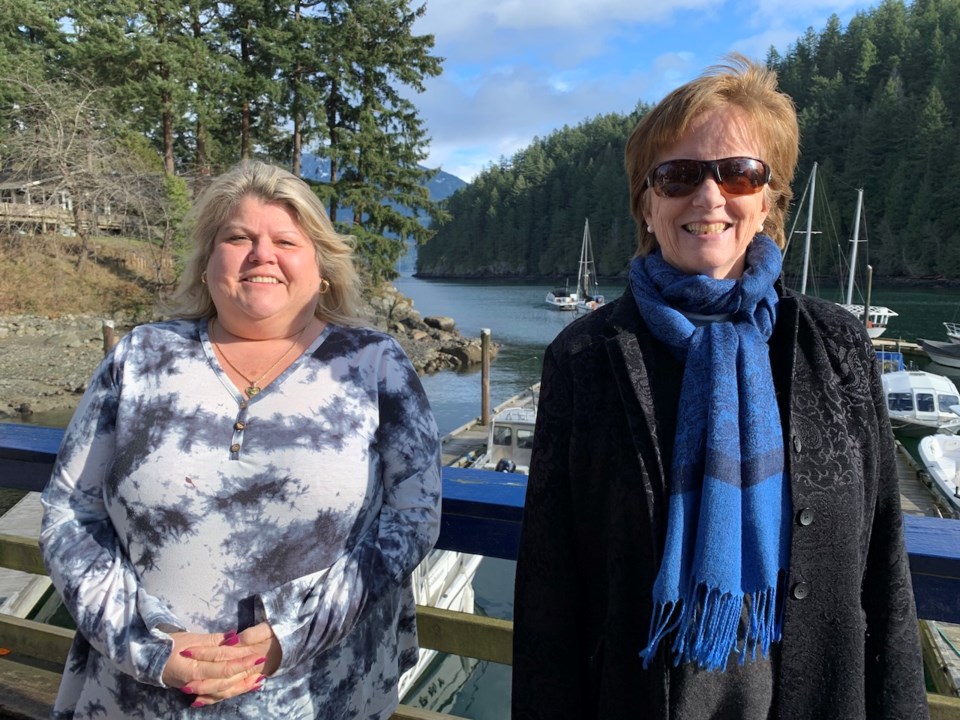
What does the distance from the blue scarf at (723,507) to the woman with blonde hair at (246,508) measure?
53cm

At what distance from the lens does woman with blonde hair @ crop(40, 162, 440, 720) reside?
4.41 feet

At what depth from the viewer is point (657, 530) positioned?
3.86ft

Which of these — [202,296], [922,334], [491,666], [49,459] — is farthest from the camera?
[922,334]

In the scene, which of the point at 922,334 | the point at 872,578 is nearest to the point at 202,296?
the point at 872,578

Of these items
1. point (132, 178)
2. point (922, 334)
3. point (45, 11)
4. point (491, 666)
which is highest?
point (45, 11)

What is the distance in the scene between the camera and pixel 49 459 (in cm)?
194

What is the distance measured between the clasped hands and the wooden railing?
494mm

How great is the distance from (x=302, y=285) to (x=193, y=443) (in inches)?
16.5

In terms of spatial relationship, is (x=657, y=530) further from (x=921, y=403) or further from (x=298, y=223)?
(x=921, y=403)

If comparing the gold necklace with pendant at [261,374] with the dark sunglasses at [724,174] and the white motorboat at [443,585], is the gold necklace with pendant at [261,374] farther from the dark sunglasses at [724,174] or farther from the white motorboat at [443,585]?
the white motorboat at [443,585]

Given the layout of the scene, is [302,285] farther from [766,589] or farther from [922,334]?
[922,334]

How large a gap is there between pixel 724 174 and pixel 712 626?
2.62ft

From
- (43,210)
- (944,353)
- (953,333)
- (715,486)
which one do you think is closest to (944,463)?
(715,486)

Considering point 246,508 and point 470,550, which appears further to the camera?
point 470,550
